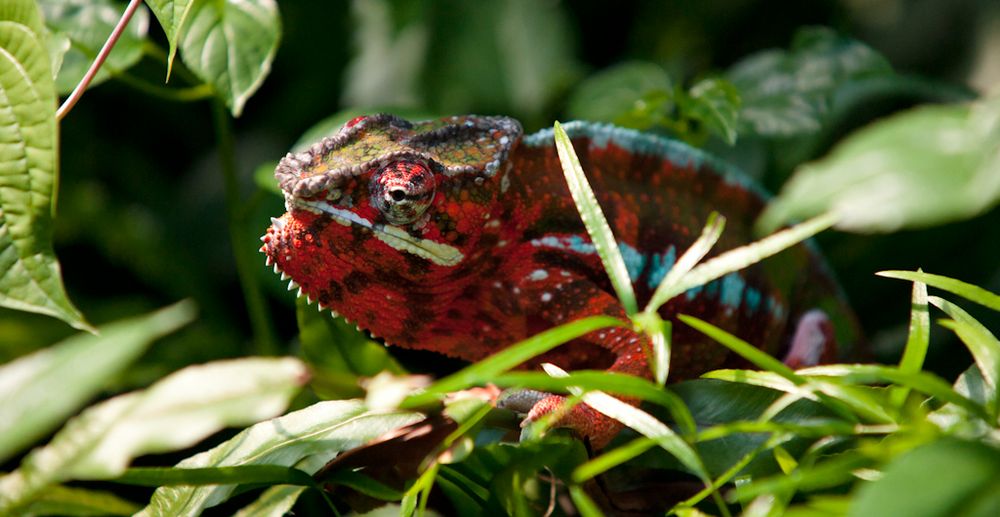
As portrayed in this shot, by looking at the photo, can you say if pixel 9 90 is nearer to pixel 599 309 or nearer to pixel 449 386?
pixel 449 386

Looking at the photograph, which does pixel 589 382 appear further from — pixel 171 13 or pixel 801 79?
pixel 801 79

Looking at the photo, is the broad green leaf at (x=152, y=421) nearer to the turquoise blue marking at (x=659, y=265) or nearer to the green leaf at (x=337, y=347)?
the green leaf at (x=337, y=347)

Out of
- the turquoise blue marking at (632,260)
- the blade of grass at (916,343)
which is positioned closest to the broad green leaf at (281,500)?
the turquoise blue marking at (632,260)

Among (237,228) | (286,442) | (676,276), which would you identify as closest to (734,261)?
(676,276)

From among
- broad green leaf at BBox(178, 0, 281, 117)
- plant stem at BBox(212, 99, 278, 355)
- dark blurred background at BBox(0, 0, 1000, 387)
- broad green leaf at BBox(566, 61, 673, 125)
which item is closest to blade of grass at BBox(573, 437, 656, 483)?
broad green leaf at BBox(178, 0, 281, 117)

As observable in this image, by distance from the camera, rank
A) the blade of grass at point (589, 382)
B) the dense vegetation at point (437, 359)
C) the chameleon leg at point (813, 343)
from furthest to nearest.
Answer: the chameleon leg at point (813, 343)
the blade of grass at point (589, 382)
the dense vegetation at point (437, 359)

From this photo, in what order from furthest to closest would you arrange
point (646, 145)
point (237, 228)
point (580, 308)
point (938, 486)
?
point (237, 228), point (646, 145), point (580, 308), point (938, 486)

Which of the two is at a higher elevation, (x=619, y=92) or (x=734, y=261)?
(x=619, y=92)
